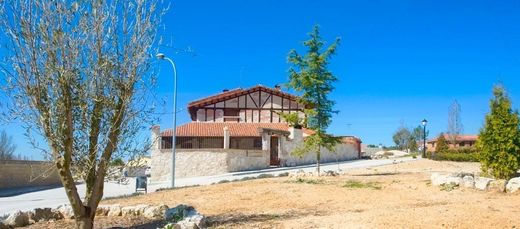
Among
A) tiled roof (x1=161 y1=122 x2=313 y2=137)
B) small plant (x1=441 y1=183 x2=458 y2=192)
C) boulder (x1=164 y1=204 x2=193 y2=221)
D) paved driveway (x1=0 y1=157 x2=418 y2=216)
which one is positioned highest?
tiled roof (x1=161 y1=122 x2=313 y2=137)

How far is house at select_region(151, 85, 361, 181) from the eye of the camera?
3416 centimetres

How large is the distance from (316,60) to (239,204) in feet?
38.5

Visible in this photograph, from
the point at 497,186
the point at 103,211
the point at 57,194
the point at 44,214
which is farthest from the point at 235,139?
the point at 44,214

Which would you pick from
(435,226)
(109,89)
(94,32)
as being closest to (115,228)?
(109,89)

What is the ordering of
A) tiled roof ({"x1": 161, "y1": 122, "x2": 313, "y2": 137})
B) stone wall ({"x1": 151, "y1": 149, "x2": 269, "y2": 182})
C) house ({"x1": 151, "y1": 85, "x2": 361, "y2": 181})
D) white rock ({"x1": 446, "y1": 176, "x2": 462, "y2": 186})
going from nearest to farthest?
white rock ({"x1": 446, "y1": 176, "x2": 462, "y2": 186}) < stone wall ({"x1": 151, "y1": 149, "x2": 269, "y2": 182}) < house ({"x1": 151, "y1": 85, "x2": 361, "y2": 181}) < tiled roof ({"x1": 161, "y1": 122, "x2": 313, "y2": 137})

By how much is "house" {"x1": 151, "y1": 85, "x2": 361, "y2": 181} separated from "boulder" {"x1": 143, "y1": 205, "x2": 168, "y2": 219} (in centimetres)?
1770

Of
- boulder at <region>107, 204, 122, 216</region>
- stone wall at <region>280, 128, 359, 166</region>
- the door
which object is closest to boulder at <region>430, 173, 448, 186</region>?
boulder at <region>107, 204, 122, 216</region>

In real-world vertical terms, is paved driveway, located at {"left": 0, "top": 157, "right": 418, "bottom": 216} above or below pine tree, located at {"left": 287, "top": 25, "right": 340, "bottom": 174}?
below

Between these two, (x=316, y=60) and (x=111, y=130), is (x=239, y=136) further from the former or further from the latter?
(x=111, y=130)

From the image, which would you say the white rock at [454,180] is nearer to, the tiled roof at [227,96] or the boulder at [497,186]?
the boulder at [497,186]

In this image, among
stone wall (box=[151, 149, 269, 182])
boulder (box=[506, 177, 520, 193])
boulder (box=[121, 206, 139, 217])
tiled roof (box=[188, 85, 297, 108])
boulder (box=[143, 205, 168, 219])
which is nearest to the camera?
boulder (box=[143, 205, 168, 219])

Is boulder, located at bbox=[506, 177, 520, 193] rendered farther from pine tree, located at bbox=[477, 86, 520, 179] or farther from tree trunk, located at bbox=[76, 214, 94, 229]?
tree trunk, located at bbox=[76, 214, 94, 229]

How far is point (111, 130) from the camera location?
7.36 m

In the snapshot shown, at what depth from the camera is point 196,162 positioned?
112 ft
